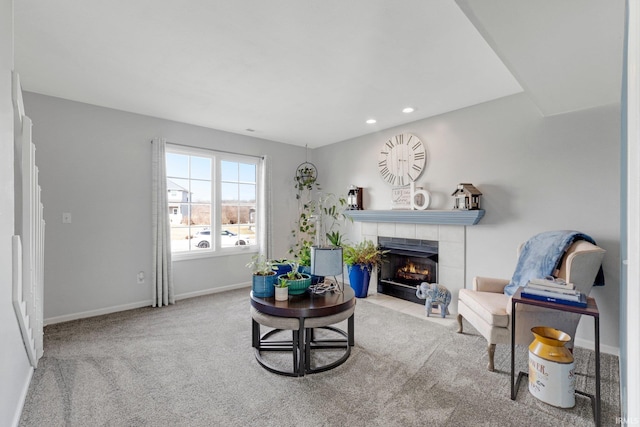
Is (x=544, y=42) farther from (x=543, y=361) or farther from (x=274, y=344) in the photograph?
(x=274, y=344)

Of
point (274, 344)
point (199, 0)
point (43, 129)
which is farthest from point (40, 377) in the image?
point (199, 0)

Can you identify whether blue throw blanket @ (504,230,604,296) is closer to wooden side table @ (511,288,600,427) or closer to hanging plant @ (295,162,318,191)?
wooden side table @ (511,288,600,427)

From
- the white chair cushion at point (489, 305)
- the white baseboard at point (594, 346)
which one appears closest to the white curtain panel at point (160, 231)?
the white chair cushion at point (489, 305)

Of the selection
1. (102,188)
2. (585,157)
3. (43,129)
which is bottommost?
(102,188)

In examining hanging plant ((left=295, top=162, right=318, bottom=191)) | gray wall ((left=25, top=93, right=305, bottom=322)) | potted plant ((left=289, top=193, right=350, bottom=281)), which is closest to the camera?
gray wall ((left=25, top=93, right=305, bottom=322))

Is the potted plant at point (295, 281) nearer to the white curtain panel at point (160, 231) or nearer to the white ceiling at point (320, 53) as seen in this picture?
the white ceiling at point (320, 53)

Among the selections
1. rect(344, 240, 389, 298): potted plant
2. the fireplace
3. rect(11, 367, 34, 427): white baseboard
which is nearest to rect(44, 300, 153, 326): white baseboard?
rect(11, 367, 34, 427): white baseboard

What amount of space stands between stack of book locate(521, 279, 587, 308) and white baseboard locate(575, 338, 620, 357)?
1137 millimetres

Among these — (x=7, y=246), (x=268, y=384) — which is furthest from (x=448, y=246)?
(x=7, y=246)

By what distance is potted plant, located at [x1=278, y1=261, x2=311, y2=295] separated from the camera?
2358mm

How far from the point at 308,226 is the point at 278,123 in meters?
1.78

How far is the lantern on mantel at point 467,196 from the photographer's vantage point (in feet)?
10.5

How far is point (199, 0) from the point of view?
1719 mm

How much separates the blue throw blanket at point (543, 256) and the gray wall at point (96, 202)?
384 centimetres
